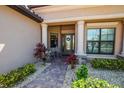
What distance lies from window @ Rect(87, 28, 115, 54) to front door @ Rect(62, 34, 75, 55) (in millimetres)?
2939

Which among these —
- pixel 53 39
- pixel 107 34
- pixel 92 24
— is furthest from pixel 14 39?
pixel 107 34

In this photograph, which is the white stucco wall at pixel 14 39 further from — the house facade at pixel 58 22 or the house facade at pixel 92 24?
the house facade at pixel 92 24

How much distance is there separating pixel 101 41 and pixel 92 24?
167 centimetres

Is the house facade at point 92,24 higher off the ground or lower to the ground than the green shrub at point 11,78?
higher

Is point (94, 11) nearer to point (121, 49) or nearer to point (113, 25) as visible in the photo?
point (113, 25)

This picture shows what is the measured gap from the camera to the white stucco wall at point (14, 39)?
5445mm

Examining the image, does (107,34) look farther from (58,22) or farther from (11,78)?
(11,78)

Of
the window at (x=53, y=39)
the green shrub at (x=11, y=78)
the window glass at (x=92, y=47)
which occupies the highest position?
the window at (x=53, y=39)

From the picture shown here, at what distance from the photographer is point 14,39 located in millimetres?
6316

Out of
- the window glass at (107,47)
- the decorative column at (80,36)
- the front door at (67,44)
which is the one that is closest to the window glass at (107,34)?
the window glass at (107,47)

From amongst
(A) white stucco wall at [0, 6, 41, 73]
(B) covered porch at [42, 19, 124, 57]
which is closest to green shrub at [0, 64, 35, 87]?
(A) white stucco wall at [0, 6, 41, 73]

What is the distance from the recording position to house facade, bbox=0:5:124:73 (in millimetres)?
5832
